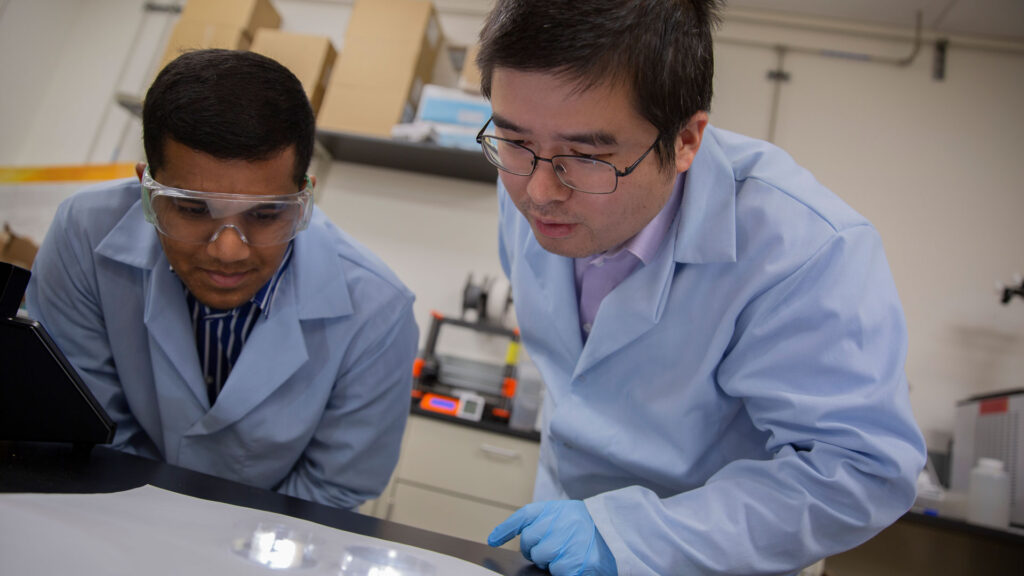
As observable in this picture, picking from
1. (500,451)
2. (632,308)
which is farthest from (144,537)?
(500,451)

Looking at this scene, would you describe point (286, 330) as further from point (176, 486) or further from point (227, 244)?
point (176, 486)

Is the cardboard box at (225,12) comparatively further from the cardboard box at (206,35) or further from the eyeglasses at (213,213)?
the eyeglasses at (213,213)

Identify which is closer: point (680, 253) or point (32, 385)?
point (32, 385)

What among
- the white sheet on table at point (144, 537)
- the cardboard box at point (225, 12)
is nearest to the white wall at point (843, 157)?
the cardboard box at point (225, 12)

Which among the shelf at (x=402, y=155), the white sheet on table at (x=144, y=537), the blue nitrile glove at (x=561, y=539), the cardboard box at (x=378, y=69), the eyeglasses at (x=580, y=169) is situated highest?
the cardboard box at (x=378, y=69)

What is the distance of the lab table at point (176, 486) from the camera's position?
678 millimetres

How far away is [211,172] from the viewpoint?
0.89 metres

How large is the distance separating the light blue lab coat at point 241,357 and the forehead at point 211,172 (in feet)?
0.68

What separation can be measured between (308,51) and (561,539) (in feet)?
8.57

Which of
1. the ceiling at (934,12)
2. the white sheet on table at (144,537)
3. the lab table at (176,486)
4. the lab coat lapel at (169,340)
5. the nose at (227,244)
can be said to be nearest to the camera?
the white sheet on table at (144,537)

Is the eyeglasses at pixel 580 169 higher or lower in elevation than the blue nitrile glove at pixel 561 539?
higher

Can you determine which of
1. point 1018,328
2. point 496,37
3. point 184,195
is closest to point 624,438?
point 496,37

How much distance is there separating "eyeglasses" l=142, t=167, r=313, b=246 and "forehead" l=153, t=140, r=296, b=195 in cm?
1

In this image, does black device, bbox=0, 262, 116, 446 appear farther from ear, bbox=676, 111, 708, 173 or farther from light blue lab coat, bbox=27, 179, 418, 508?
ear, bbox=676, 111, 708, 173
